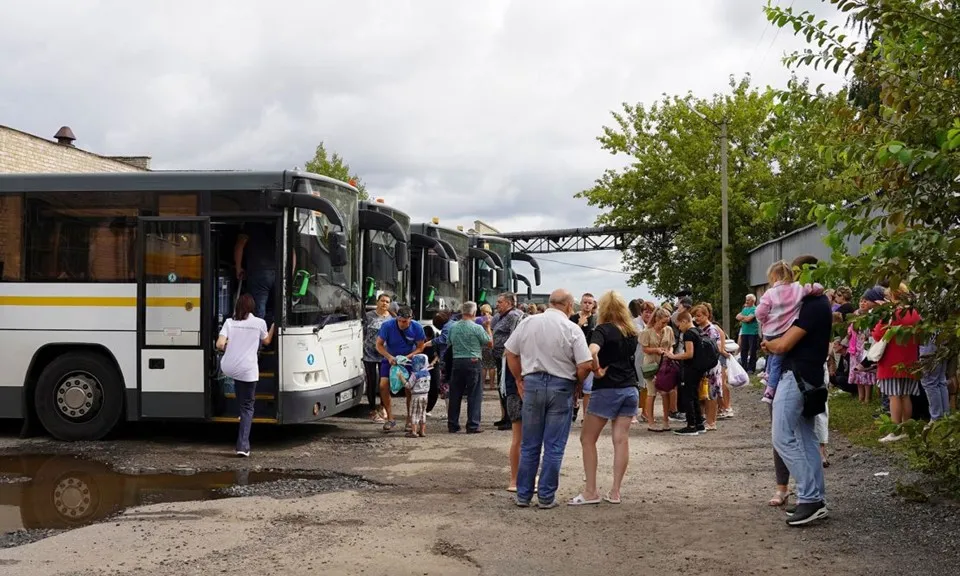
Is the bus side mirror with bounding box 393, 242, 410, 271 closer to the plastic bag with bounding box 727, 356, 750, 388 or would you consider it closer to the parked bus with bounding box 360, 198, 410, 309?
the parked bus with bounding box 360, 198, 410, 309

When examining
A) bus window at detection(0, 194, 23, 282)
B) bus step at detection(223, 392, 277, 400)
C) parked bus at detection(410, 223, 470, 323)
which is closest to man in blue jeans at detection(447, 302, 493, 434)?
bus step at detection(223, 392, 277, 400)

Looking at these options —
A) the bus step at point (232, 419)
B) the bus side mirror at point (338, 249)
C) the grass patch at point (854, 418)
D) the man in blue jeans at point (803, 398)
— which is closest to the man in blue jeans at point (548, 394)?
the man in blue jeans at point (803, 398)

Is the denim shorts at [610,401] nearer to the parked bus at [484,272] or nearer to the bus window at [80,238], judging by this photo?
the bus window at [80,238]

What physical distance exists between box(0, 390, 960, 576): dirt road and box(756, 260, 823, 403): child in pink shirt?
1400mm

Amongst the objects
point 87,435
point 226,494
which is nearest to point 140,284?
point 87,435

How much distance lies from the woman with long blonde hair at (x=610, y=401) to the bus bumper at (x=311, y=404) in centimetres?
435

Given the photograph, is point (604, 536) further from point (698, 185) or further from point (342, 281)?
point (698, 185)

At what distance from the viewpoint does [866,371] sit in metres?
14.9

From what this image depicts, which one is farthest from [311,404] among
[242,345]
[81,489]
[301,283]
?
[81,489]

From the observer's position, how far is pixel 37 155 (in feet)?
110

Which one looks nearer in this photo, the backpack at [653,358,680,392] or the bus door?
the bus door

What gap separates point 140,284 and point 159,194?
1.10m

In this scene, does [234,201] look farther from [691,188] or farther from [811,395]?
[691,188]

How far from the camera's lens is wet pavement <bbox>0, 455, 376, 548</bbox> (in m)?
8.66
